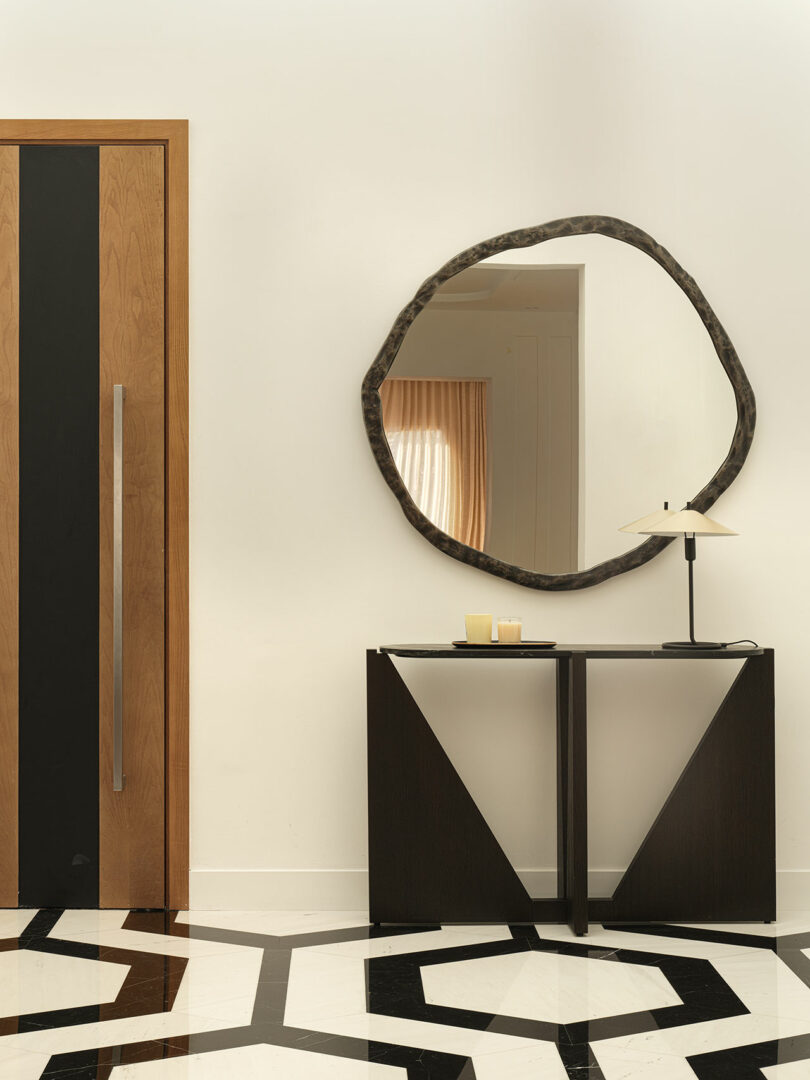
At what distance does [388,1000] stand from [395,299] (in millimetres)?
1762

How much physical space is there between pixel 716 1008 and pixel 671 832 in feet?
1.88

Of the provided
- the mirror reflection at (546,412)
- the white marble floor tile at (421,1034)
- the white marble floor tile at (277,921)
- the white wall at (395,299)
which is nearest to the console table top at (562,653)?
the white wall at (395,299)

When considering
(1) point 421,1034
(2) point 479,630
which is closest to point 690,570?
(2) point 479,630

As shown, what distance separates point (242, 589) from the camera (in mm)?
2705

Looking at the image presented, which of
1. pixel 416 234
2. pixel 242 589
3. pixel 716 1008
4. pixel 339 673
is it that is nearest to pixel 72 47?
pixel 416 234

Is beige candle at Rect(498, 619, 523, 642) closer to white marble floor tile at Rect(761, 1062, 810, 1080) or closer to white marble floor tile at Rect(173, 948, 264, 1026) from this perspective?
white marble floor tile at Rect(173, 948, 264, 1026)

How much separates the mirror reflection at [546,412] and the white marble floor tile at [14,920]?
4.90 ft

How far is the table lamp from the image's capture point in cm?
245

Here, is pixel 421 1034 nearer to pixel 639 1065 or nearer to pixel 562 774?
pixel 639 1065

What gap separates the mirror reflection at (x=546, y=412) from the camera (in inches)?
106

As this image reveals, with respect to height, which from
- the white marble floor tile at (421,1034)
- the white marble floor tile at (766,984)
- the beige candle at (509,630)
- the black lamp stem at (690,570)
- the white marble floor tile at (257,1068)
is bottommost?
the white marble floor tile at (766,984)

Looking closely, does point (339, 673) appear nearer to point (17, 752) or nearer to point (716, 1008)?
point (17, 752)

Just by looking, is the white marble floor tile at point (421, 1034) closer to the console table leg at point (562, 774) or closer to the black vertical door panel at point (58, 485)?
the console table leg at point (562, 774)

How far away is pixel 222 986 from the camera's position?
2.09m
